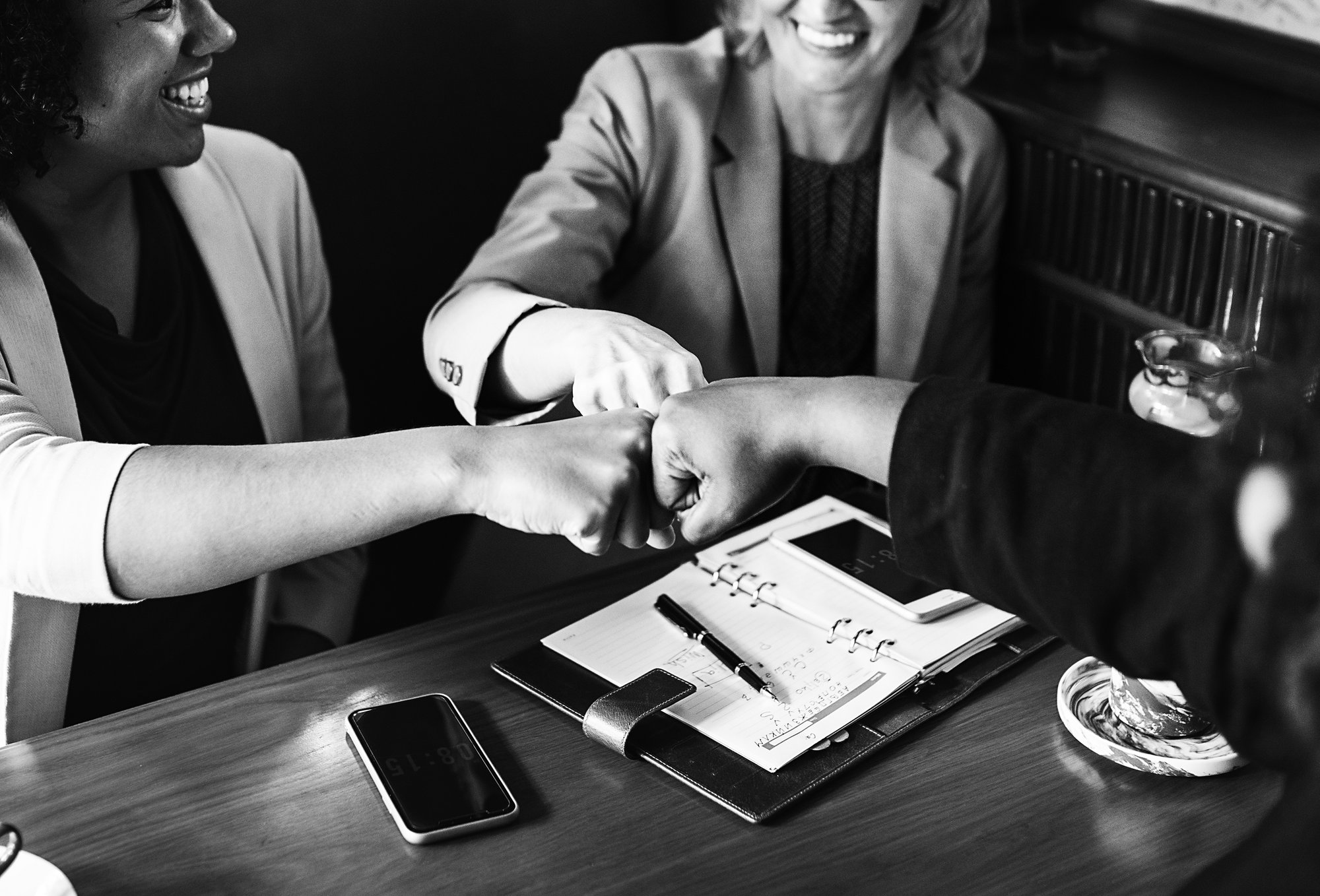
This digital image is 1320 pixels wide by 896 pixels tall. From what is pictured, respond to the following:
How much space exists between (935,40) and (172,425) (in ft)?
3.81

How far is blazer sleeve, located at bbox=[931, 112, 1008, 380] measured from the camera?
1918mm

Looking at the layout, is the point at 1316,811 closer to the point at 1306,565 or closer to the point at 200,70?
the point at 1306,565

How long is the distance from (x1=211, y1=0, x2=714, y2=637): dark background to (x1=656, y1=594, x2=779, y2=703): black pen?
720mm

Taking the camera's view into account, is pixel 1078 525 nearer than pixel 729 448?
Yes

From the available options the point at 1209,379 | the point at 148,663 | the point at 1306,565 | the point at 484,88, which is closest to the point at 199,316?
the point at 148,663

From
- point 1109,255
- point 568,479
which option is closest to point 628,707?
point 568,479

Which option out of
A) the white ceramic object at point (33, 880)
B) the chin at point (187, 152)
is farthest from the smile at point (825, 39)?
the white ceramic object at point (33, 880)

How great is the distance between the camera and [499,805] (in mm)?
989

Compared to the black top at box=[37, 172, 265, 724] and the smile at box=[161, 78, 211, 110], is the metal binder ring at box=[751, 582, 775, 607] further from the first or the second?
the smile at box=[161, 78, 211, 110]

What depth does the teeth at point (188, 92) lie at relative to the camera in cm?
143

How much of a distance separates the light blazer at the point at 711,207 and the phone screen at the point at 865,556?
49cm

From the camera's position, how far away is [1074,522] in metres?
0.88

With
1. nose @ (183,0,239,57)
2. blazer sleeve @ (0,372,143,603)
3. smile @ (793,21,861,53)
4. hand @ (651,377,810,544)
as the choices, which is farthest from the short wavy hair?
blazer sleeve @ (0,372,143,603)

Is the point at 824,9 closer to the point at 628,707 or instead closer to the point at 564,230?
the point at 564,230
